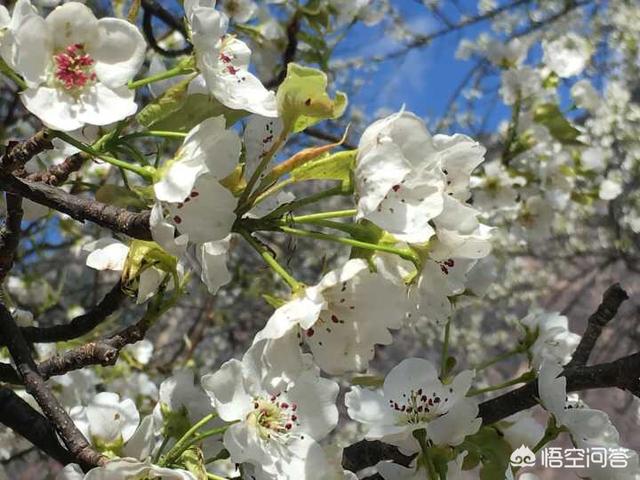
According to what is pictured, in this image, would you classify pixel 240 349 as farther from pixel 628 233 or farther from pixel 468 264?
pixel 468 264

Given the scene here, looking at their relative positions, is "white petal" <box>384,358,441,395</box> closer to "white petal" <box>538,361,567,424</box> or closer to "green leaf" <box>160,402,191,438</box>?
"white petal" <box>538,361,567,424</box>

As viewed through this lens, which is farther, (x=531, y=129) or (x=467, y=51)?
(x=467, y=51)

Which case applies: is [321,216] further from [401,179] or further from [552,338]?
[552,338]

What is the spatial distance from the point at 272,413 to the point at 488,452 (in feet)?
0.84

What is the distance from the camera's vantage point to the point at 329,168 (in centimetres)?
71

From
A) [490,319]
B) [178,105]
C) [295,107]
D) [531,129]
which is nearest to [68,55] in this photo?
[178,105]

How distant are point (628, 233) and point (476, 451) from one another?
3.34 m

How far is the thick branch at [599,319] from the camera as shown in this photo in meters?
1.09

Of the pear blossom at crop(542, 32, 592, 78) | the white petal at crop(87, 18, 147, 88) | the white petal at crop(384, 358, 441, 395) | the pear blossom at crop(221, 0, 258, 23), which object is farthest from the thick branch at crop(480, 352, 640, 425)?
the pear blossom at crop(542, 32, 592, 78)

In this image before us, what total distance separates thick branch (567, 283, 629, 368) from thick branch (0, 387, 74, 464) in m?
0.67

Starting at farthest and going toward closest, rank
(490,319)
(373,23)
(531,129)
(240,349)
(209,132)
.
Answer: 1. (490,319)
2. (240,349)
3. (373,23)
4. (531,129)
5. (209,132)

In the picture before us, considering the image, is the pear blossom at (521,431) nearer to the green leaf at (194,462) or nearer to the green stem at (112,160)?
the green leaf at (194,462)

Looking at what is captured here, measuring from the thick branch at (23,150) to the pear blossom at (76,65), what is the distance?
Result: 4 centimetres

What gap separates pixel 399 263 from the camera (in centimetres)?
73
